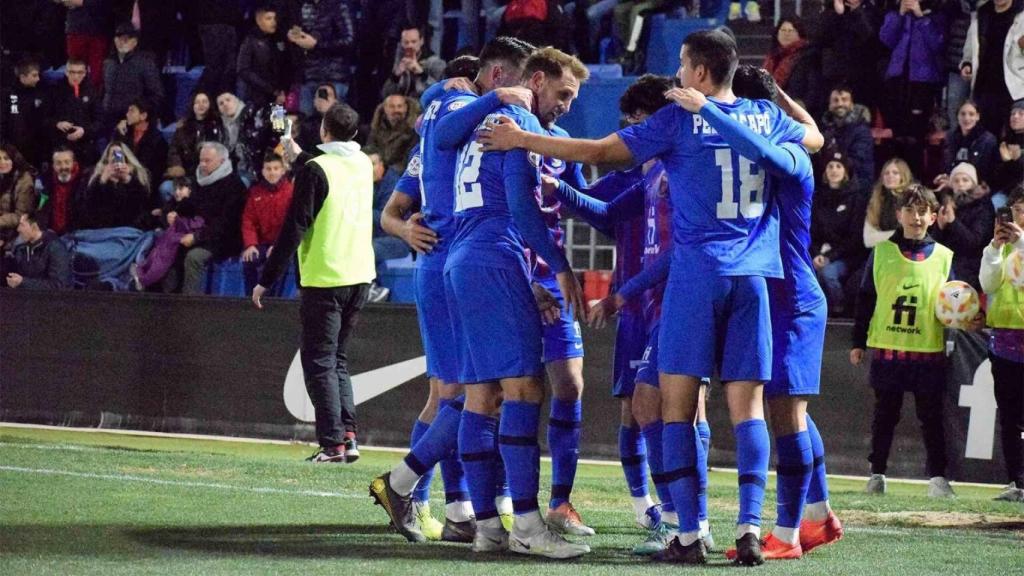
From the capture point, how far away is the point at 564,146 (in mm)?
6562

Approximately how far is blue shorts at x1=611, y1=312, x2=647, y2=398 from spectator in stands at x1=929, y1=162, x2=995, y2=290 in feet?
18.8

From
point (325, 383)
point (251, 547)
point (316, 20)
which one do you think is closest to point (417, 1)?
point (316, 20)

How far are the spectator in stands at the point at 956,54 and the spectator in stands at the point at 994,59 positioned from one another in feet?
0.41

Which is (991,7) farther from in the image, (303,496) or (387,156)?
(303,496)

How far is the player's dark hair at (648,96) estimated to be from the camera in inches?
299

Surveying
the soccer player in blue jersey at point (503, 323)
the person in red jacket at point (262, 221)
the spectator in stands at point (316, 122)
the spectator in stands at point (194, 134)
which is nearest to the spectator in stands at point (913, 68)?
the spectator in stands at point (316, 122)

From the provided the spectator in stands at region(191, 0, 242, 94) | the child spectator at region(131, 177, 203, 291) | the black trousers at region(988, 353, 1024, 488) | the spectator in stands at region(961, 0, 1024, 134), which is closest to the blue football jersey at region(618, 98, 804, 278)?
the black trousers at region(988, 353, 1024, 488)

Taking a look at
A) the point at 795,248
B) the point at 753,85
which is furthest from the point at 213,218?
the point at 795,248

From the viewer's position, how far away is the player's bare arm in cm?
748

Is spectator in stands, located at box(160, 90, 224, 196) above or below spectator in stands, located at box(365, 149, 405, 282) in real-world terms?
above

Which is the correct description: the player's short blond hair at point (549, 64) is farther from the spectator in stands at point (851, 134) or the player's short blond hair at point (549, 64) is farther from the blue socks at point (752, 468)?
the spectator in stands at point (851, 134)

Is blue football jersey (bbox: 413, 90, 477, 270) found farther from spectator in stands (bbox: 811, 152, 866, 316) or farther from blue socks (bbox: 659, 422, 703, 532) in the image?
spectator in stands (bbox: 811, 152, 866, 316)

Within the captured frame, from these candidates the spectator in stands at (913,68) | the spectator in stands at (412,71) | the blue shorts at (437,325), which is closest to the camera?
the blue shorts at (437,325)

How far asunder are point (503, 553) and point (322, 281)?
4.40 meters
